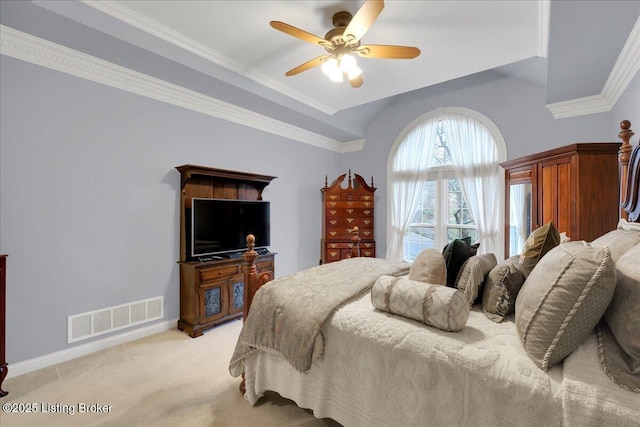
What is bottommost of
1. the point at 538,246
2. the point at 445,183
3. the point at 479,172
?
the point at 538,246

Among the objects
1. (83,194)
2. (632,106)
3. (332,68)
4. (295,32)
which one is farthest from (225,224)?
(632,106)

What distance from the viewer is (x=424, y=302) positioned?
1.33 metres

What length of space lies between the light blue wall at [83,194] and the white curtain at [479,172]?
11.0 ft

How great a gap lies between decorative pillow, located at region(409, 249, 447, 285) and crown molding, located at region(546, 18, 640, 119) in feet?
7.18

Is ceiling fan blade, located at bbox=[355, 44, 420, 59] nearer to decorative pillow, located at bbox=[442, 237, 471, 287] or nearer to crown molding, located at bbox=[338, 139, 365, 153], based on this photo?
decorative pillow, located at bbox=[442, 237, 471, 287]

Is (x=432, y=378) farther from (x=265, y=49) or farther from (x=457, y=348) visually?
(x=265, y=49)

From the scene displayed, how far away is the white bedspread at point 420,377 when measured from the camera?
0.99m

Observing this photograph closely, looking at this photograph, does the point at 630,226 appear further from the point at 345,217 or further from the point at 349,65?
the point at 345,217

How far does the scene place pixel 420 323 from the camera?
1.36 meters

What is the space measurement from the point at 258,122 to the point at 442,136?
9.26 ft

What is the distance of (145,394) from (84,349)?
1.03m

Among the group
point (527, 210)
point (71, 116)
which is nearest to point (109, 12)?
point (71, 116)

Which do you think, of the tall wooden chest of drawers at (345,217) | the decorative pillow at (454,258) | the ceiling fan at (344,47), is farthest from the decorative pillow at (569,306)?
the tall wooden chest of drawers at (345,217)

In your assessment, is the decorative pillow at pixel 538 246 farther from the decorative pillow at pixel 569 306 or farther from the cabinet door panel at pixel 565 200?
the cabinet door panel at pixel 565 200
